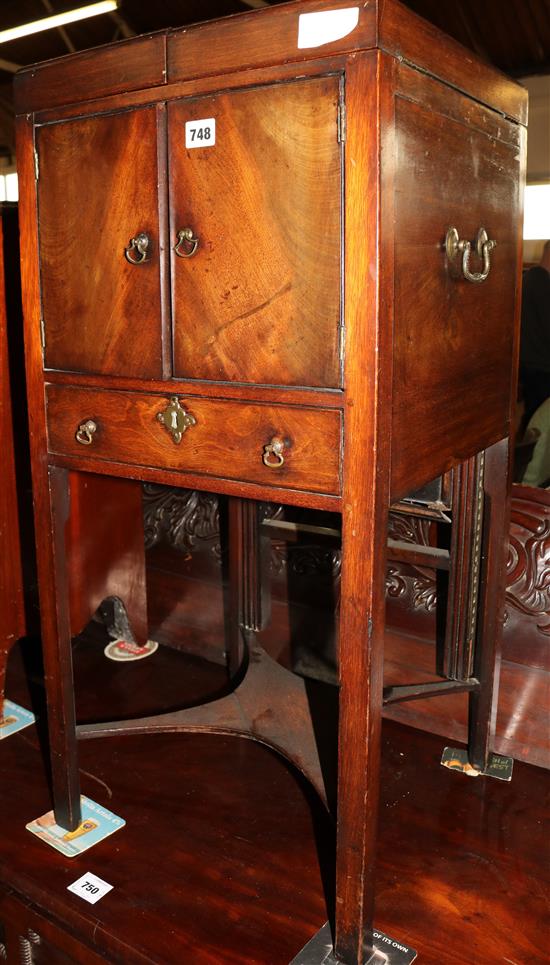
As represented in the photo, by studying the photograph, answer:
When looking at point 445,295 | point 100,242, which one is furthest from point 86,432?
point 445,295

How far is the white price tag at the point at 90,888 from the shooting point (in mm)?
1490

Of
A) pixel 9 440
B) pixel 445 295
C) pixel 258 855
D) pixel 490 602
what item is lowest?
pixel 258 855

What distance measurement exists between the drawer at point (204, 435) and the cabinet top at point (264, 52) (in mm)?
460

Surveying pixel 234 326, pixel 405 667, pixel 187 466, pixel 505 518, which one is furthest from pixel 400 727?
pixel 234 326

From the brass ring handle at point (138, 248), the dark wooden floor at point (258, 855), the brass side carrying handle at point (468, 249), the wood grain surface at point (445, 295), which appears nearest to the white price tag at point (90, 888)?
the dark wooden floor at point (258, 855)

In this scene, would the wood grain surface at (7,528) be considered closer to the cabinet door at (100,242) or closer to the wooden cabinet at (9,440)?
the wooden cabinet at (9,440)

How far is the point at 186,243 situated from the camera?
4.09 ft

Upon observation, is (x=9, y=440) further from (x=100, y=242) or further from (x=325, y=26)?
(x=325, y=26)

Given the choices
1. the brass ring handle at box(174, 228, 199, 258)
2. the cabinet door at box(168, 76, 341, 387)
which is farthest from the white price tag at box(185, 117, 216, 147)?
the brass ring handle at box(174, 228, 199, 258)

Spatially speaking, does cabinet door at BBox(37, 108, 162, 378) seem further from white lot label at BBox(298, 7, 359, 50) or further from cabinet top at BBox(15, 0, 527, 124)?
white lot label at BBox(298, 7, 359, 50)

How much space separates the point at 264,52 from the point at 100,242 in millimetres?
397

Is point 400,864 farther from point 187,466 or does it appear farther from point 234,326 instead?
point 234,326

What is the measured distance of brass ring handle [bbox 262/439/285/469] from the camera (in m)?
1.21

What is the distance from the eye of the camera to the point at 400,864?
1.58 m
